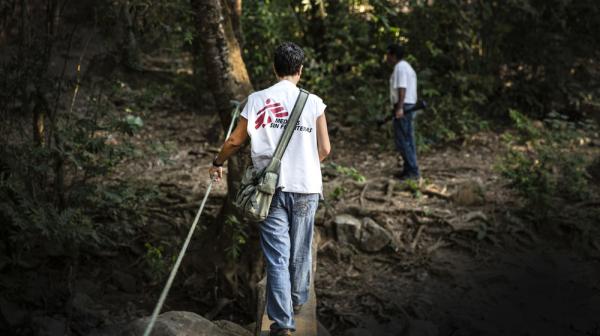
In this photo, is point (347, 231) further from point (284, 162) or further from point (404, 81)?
point (284, 162)

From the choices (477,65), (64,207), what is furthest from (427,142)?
(64,207)

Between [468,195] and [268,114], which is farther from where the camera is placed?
[468,195]

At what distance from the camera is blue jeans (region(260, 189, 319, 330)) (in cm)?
400

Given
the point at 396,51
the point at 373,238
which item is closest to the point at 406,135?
the point at 396,51

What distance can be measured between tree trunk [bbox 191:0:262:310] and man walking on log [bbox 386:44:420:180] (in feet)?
8.74

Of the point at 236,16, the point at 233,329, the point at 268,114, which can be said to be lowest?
the point at 233,329

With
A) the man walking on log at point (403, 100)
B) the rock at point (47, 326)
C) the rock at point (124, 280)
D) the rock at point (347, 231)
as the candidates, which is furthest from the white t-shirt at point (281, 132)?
the man walking on log at point (403, 100)

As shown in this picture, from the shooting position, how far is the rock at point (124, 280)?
7.40 meters

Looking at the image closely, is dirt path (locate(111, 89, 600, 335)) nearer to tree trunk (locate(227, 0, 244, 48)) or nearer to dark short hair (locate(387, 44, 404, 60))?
dark short hair (locate(387, 44, 404, 60))

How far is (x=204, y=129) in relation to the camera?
1109 centimetres

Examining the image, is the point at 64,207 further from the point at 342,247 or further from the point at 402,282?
the point at 402,282

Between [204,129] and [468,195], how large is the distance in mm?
4895

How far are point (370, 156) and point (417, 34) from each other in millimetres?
2646

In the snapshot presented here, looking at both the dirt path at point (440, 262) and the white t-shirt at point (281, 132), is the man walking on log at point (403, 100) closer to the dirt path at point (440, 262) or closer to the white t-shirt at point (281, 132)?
the dirt path at point (440, 262)
